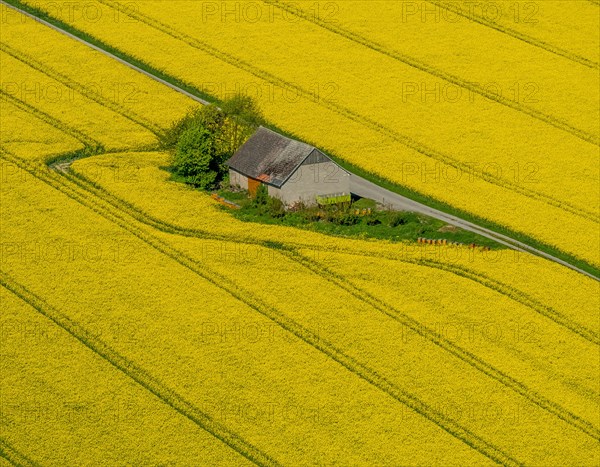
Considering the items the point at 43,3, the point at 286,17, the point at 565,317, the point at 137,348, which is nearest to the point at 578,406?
the point at 565,317

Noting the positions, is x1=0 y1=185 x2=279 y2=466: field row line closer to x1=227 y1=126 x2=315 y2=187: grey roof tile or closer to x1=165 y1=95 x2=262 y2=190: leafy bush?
x1=165 y1=95 x2=262 y2=190: leafy bush

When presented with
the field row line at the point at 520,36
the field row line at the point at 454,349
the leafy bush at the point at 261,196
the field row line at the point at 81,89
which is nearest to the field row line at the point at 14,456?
the field row line at the point at 454,349

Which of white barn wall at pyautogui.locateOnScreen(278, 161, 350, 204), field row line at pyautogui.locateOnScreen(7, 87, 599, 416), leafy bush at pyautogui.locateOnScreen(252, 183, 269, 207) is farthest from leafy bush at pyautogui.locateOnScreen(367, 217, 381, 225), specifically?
leafy bush at pyautogui.locateOnScreen(252, 183, 269, 207)

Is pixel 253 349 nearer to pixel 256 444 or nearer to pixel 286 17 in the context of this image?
pixel 256 444

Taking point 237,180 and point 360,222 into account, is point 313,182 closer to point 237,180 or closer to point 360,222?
point 360,222

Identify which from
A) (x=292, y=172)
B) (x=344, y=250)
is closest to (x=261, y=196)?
(x=292, y=172)

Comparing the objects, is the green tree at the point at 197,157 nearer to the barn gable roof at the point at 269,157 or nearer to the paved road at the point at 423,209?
the barn gable roof at the point at 269,157
